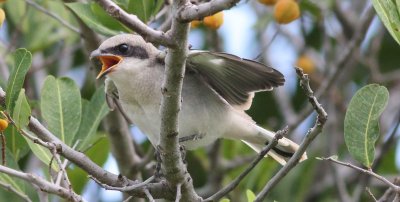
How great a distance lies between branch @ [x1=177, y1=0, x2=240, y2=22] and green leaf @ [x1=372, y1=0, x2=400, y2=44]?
2.60ft

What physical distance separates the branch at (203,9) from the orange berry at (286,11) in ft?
6.20

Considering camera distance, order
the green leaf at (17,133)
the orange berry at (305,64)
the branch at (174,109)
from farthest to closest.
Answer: the orange berry at (305,64) → the green leaf at (17,133) → the branch at (174,109)

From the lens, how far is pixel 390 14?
3229 millimetres

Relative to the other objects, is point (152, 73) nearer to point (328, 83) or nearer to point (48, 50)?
point (328, 83)

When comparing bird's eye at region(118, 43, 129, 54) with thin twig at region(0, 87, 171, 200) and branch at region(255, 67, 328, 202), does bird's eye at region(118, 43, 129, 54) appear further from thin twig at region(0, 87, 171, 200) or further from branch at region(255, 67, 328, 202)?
branch at region(255, 67, 328, 202)

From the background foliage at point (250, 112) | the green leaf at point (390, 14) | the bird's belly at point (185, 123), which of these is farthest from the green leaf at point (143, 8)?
the green leaf at point (390, 14)

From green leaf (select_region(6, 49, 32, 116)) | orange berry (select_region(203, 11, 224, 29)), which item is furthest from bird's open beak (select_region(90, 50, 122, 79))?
green leaf (select_region(6, 49, 32, 116))

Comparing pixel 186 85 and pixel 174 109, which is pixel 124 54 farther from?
pixel 174 109

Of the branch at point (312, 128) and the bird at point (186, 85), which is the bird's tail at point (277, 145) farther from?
the branch at point (312, 128)

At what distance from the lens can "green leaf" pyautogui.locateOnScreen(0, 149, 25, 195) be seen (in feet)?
12.6

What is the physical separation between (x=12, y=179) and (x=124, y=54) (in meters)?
0.80

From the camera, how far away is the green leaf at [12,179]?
385cm

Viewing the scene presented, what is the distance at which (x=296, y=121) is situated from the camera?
534 centimetres

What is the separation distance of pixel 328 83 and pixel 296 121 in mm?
314
